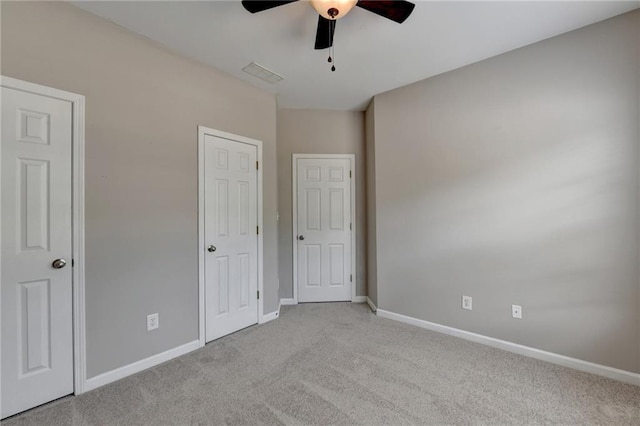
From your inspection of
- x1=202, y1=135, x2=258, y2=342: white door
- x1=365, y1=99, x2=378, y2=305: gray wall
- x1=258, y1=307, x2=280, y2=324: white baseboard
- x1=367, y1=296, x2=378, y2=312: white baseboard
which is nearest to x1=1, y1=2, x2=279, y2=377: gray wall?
x1=202, y1=135, x2=258, y2=342: white door

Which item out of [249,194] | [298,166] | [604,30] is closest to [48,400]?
[249,194]

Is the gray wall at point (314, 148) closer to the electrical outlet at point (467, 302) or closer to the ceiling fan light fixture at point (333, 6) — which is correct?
the electrical outlet at point (467, 302)

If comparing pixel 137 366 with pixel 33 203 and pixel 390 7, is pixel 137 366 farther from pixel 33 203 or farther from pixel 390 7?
pixel 390 7

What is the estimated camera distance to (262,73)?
8.69 feet

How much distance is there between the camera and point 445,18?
1896 millimetres

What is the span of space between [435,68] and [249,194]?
2.29m

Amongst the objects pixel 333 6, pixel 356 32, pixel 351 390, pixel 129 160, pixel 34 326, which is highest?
pixel 356 32

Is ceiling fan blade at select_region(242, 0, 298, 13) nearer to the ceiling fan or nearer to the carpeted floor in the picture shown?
the ceiling fan

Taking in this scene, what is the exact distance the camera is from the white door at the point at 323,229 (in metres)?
3.59

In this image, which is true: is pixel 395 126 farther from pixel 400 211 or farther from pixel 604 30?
pixel 604 30

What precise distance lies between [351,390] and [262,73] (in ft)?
9.46

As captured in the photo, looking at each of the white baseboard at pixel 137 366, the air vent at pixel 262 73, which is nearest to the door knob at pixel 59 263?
the white baseboard at pixel 137 366

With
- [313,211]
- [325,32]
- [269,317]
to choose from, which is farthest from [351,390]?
[325,32]

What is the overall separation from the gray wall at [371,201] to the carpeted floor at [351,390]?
0.96 m
